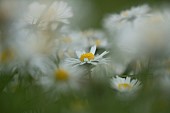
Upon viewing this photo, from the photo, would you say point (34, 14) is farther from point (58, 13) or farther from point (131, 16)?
point (131, 16)

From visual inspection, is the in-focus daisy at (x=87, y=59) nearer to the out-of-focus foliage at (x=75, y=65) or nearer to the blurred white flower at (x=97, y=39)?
the out-of-focus foliage at (x=75, y=65)

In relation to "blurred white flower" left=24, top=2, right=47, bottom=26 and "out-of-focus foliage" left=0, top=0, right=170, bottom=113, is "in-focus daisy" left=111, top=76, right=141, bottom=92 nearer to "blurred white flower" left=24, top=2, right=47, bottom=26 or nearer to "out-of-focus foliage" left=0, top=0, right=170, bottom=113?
"out-of-focus foliage" left=0, top=0, right=170, bottom=113

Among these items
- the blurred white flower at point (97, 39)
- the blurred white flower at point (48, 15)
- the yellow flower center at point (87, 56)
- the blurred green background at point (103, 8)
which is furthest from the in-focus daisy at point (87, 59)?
the blurred green background at point (103, 8)

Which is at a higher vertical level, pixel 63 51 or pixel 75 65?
pixel 63 51

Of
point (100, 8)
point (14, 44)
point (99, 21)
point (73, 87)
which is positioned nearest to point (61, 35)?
point (14, 44)

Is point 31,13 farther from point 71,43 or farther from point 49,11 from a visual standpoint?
point 71,43

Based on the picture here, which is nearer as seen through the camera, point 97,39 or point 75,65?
point 75,65

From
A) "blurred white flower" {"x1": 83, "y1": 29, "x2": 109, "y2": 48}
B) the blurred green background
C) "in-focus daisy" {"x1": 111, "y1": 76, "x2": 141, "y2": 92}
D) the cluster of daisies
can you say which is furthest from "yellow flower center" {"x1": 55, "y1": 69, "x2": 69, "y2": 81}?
the blurred green background

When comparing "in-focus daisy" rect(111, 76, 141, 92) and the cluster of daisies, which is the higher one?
the cluster of daisies

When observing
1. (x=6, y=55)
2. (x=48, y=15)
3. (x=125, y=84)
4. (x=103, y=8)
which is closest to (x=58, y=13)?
(x=48, y=15)
